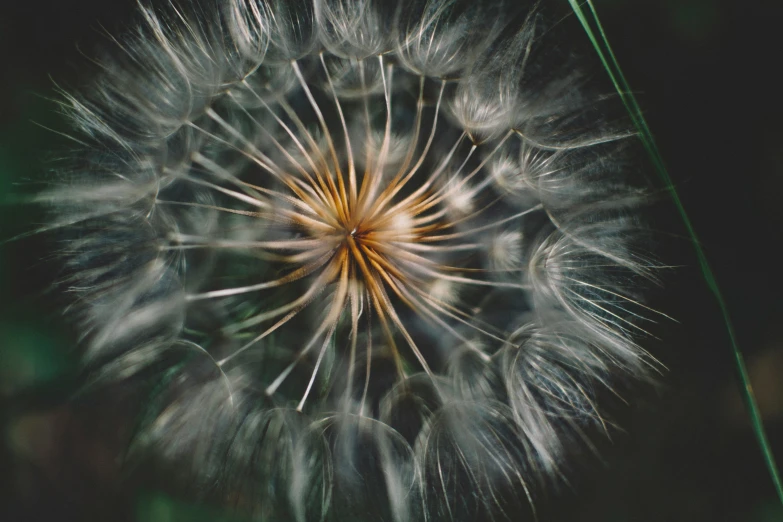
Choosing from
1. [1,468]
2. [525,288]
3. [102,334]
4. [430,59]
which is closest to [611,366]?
[525,288]

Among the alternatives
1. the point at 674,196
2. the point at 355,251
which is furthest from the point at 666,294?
the point at 355,251

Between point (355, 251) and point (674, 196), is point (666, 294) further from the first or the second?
point (355, 251)

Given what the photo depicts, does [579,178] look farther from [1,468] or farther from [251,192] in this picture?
[1,468]
